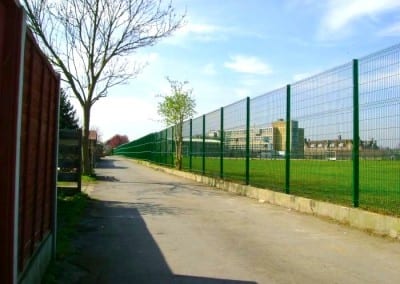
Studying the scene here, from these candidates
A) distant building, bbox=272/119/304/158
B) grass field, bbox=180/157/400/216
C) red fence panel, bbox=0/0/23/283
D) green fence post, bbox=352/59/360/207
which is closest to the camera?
red fence panel, bbox=0/0/23/283

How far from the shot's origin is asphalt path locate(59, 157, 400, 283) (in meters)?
7.08

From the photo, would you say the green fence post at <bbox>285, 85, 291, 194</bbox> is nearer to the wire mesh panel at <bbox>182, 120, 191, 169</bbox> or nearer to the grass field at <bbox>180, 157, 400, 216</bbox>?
the grass field at <bbox>180, 157, 400, 216</bbox>

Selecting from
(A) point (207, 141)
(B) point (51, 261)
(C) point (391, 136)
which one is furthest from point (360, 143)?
(A) point (207, 141)

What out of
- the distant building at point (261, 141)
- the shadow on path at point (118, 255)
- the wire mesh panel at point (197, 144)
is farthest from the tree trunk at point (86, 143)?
the shadow on path at point (118, 255)

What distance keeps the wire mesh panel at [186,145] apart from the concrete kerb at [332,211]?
35.4ft

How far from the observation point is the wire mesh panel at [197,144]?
2662 centimetres

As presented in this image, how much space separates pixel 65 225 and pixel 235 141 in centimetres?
1068

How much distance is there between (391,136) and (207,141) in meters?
15.3

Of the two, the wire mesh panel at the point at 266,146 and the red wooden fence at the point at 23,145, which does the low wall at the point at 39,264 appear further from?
the wire mesh panel at the point at 266,146

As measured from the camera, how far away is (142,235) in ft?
33.2

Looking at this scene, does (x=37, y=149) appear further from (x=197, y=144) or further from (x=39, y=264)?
(x=197, y=144)

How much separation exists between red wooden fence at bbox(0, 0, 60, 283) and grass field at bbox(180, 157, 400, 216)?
598 cm

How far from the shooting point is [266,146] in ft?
56.5

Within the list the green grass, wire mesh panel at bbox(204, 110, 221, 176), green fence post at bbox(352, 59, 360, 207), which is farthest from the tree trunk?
green fence post at bbox(352, 59, 360, 207)
